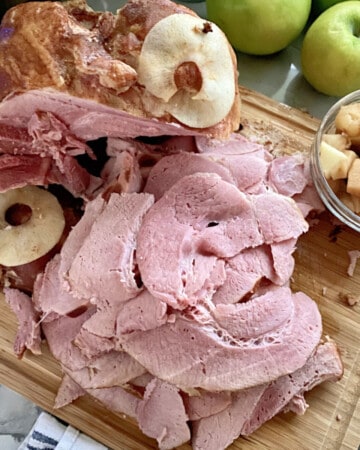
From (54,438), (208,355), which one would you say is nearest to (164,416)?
(208,355)

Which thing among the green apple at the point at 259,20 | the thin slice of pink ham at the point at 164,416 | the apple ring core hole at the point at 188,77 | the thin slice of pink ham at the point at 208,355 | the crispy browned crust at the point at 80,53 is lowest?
the thin slice of pink ham at the point at 164,416

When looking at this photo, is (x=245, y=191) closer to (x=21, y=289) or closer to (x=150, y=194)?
(x=150, y=194)

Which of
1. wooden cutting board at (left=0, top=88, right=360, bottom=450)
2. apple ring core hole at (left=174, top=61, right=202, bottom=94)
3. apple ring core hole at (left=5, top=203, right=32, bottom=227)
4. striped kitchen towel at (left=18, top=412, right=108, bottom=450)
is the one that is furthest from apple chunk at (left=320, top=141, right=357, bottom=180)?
striped kitchen towel at (left=18, top=412, right=108, bottom=450)

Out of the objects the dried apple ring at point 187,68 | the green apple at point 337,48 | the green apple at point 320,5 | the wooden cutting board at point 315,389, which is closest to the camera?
the dried apple ring at point 187,68

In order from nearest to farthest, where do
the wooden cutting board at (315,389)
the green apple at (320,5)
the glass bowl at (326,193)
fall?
the wooden cutting board at (315,389) → the glass bowl at (326,193) → the green apple at (320,5)

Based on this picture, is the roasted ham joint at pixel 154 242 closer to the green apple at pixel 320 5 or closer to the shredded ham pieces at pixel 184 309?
the shredded ham pieces at pixel 184 309

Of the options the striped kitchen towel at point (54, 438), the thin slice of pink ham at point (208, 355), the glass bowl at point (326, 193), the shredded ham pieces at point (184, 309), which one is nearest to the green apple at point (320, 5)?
the glass bowl at point (326, 193)

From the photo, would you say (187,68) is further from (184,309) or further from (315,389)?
(315,389)

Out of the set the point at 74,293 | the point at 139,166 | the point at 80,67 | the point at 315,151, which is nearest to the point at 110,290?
the point at 74,293
